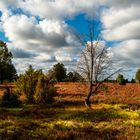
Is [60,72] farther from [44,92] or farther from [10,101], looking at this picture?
[10,101]

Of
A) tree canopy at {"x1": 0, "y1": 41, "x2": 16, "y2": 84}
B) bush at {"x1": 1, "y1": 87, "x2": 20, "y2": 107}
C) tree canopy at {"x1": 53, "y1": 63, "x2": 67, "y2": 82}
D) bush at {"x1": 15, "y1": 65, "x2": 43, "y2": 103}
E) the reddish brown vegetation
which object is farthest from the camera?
tree canopy at {"x1": 53, "y1": 63, "x2": 67, "y2": 82}

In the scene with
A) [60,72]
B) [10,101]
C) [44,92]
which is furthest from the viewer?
[60,72]

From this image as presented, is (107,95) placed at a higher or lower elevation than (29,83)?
lower

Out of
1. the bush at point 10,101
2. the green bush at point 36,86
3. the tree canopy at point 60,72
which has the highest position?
the tree canopy at point 60,72

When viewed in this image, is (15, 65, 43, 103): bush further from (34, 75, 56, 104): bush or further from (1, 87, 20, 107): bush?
(1, 87, 20, 107): bush

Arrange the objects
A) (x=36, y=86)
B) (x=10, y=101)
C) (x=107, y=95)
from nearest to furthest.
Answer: (x=10, y=101) → (x=36, y=86) → (x=107, y=95)

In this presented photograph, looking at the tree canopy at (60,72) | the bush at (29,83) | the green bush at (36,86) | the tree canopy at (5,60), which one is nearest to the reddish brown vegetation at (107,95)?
the green bush at (36,86)

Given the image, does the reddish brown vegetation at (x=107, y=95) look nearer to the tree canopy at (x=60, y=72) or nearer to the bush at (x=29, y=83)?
the bush at (x=29, y=83)

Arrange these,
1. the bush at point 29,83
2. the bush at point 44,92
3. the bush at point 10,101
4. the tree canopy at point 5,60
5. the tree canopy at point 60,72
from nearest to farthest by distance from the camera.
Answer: the bush at point 10,101
the bush at point 44,92
the bush at point 29,83
the tree canopy at point 5,60
the tree canopy at point 60,72

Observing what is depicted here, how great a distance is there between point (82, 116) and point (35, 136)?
968 cm

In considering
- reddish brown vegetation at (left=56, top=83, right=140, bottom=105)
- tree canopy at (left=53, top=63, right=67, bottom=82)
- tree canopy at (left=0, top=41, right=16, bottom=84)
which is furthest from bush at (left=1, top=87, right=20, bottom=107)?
tree canopy at (left=53, top=63, right=67, bottom=82)

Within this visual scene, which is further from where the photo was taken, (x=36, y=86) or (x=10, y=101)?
(x=36, y=86)

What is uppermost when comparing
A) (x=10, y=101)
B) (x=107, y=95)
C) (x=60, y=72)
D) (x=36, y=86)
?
(x=60, y=72)

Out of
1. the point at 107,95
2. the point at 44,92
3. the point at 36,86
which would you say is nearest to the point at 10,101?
the point at 44,92
